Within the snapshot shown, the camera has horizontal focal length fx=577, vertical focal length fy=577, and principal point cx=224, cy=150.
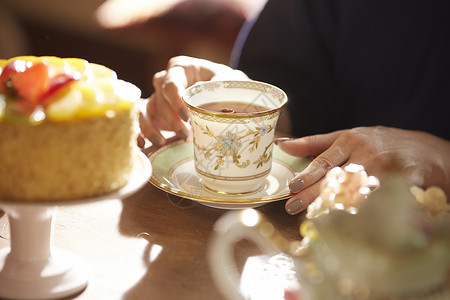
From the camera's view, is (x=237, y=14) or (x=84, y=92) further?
(x=237, y=14)

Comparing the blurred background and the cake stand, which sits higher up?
the cake stand

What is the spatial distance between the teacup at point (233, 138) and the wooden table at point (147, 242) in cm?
5

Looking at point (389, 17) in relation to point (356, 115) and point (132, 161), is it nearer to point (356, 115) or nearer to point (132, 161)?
point (356, 115)

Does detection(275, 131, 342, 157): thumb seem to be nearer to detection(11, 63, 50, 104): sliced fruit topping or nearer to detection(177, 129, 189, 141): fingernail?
detection(177, 129, 189, 141): fingernail

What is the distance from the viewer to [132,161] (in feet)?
2.18

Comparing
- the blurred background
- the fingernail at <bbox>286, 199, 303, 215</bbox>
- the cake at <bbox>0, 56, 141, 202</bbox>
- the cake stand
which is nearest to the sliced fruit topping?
the cake at <bbox>0, 56, 141, 202</bbox>

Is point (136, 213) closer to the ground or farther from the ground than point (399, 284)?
closer to the ground

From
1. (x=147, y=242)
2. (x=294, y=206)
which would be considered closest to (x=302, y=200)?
(x=294, y=206)

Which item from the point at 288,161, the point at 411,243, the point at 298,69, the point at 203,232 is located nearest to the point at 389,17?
the point at 298,69

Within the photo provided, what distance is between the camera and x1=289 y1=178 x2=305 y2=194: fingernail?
2.86 ft

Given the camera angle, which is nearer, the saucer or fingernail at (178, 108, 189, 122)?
the saucer

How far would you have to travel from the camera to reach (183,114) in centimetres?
107

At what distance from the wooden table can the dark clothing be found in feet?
1.92

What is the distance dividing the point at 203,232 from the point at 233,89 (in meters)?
0.27
